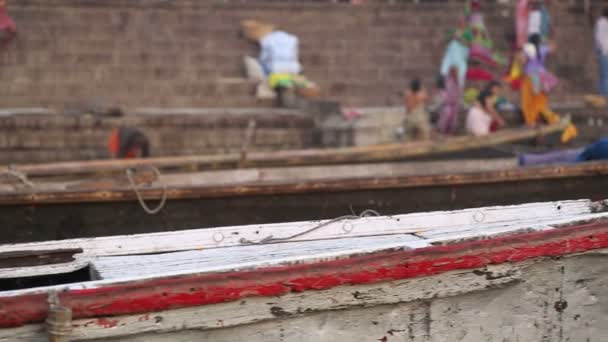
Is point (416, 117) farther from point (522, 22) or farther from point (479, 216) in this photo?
point (479, 216)

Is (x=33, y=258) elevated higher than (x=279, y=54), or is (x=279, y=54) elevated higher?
(x=279, y=54)

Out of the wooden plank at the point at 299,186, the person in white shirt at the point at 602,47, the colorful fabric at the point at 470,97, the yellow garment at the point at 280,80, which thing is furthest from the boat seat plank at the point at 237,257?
the person in white shirt at the point at 602,47

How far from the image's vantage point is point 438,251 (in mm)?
3744

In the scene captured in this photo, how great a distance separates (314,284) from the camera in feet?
11.7

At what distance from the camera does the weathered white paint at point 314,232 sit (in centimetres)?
421

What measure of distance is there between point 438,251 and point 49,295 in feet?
4.69

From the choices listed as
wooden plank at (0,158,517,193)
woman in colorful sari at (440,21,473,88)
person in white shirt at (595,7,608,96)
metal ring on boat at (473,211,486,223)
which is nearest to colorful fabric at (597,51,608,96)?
person in white shirt at (595,7,608,96)

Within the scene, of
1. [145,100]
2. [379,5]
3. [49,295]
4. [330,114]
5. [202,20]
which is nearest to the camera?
[49,295]

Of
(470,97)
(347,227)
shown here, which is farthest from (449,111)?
(347,227)

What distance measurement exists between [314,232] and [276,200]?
1902 millimetres

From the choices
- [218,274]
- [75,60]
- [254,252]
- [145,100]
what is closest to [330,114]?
[145,100]

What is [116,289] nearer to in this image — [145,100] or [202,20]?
[145,100]

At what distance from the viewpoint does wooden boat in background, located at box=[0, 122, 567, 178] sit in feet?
25.4

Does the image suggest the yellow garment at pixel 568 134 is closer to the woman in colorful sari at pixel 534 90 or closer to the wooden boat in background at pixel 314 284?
the woman in colorful sari at pixel 534 90
